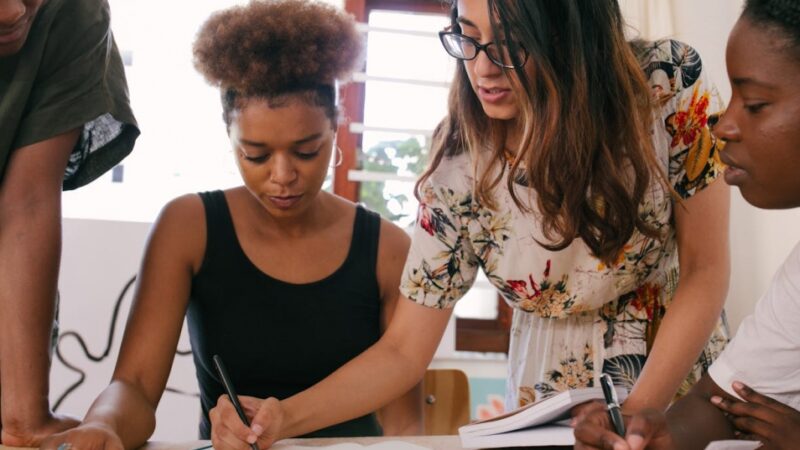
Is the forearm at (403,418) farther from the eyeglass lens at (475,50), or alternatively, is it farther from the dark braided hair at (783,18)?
the dark braided hair at (783,18)

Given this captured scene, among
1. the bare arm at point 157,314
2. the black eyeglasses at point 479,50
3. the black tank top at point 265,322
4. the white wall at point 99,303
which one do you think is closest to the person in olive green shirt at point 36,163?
the bare arm at point 157,314

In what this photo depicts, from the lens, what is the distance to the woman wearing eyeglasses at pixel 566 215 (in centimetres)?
119

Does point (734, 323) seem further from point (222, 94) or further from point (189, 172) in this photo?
point (222, 94)

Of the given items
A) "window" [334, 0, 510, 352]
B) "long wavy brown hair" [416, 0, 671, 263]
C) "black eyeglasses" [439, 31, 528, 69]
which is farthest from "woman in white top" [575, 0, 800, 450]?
"window" [334, 0, 510, 352]

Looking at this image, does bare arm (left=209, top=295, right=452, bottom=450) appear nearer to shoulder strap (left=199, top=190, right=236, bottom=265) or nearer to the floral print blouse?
the floral print blouse

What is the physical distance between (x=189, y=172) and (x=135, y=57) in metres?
0.40

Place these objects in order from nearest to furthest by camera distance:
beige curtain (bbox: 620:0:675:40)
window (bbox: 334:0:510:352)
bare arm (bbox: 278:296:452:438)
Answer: bare arm (bbox: 278:296:452:438) < beige curtain (bbox: 620:0:675:40) < window (bbox: 334:0:510:352)

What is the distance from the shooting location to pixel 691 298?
1236 mm

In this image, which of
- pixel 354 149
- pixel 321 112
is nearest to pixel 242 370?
pixel 321 112

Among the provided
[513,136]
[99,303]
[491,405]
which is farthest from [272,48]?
[491,405]

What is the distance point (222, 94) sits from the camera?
1.57 metres

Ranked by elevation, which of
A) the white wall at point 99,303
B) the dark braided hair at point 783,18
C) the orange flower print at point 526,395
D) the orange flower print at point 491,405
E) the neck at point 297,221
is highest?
the dark braided hair at point 783,18

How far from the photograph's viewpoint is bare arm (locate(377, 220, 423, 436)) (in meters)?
1.63

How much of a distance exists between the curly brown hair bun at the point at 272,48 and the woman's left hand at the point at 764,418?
2.71 ft
